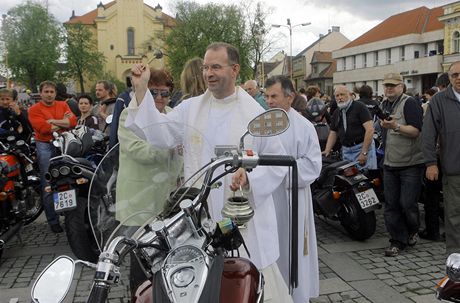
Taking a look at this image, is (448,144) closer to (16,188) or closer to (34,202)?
(16,188)

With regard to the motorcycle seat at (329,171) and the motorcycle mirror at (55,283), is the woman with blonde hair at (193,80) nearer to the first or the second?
the motorcycle seat at (329,171)

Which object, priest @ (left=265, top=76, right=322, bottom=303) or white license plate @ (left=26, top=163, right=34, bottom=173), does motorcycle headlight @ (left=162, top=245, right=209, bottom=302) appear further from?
white license plate @ (left=26, top=163, right=34, bottom=173)

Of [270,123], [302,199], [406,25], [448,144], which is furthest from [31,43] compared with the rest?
[270,123]

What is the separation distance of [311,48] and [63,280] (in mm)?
79012

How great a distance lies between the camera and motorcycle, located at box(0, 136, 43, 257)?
17.3 ft

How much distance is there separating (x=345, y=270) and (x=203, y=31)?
149ft

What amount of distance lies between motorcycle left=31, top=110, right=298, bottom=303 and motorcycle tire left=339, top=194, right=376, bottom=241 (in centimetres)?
346

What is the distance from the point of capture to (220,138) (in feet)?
9.41

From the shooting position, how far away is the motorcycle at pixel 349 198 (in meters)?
5.41

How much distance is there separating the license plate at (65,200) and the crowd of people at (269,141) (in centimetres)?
112

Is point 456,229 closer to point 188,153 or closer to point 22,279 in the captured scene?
point 188,153

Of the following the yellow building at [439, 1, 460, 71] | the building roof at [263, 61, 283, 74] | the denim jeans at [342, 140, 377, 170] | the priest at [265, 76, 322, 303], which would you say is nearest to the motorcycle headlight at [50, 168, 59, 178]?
the priest at [265, 76, 322, 303]

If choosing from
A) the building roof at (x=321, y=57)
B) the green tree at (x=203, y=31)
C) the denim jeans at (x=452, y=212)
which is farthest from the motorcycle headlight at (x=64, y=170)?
the building roof at (x=321, y=57)

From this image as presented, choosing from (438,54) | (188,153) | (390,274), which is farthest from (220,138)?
(438,54)
